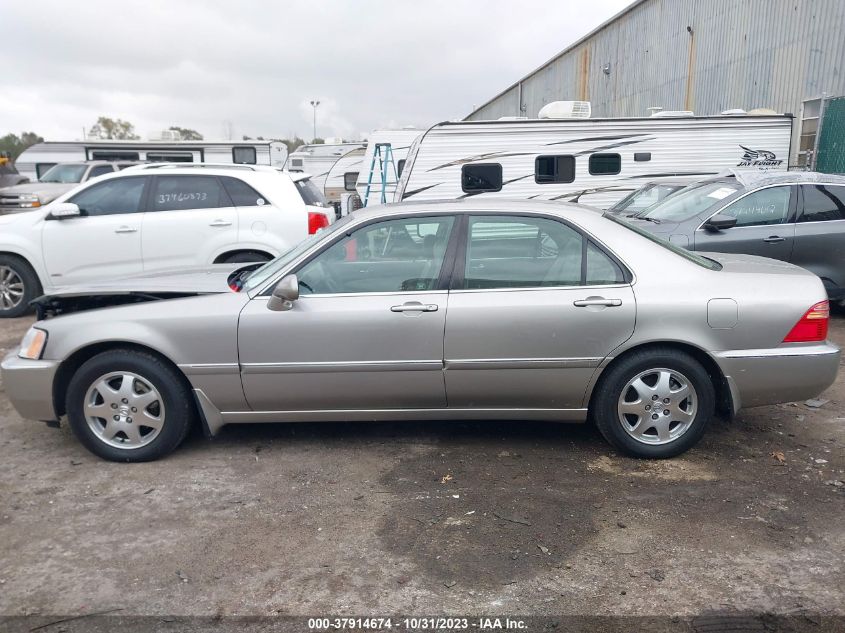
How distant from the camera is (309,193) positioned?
8.61 metres

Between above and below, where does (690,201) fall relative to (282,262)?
above

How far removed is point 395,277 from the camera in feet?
14.2

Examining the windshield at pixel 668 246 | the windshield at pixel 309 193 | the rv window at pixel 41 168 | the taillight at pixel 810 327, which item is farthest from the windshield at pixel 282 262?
the rv window at pixel 41 168

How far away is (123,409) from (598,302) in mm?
2853

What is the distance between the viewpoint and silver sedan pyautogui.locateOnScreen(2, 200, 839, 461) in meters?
4.18

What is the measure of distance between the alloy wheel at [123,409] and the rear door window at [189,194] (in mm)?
4182

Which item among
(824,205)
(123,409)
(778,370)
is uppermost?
(824,205)

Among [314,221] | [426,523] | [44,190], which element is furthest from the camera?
[44,190]

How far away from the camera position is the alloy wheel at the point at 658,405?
4219 millimetres

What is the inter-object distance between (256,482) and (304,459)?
1.23ft

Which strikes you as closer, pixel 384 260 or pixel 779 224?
pixel 384 260

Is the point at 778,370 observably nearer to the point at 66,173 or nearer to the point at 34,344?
the point at 34,344

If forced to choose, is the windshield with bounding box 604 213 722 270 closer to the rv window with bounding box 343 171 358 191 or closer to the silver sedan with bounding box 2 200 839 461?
the silver sedan with bounding box 2 200 839 461

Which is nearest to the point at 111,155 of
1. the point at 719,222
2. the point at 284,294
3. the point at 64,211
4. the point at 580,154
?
the point at 64,211
